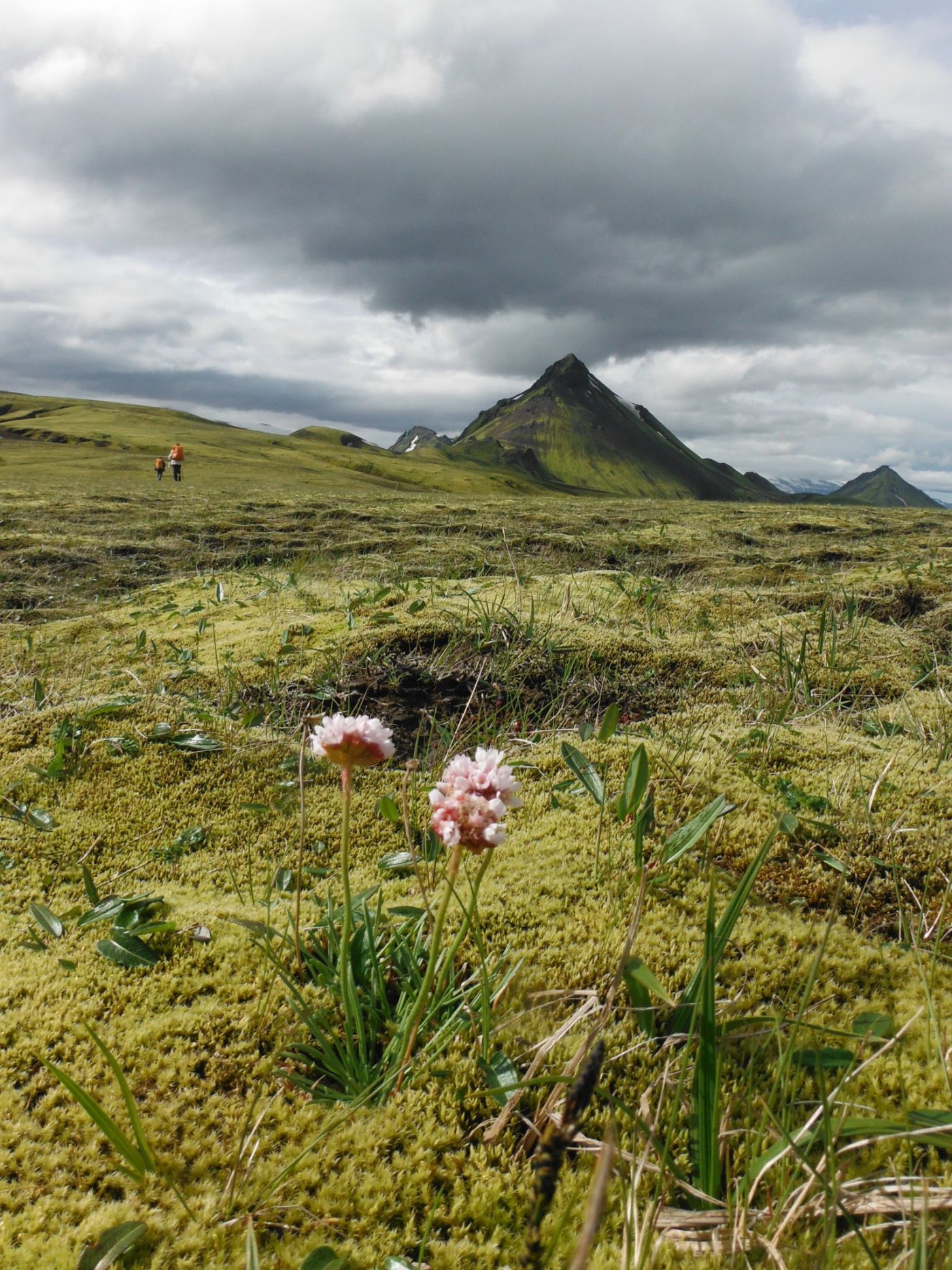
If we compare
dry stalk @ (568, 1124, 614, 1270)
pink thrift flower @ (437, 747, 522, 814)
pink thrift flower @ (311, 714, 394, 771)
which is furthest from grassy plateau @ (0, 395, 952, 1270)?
pink thrift flower @ (437, 747, 522, 814)

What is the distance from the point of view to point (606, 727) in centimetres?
344

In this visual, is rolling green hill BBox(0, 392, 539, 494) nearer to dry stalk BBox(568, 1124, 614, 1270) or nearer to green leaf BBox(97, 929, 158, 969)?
green leaf BBox(97, 929, 158, 969)

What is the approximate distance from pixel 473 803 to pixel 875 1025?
4.10 ft

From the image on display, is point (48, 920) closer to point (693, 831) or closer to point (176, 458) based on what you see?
point (693, 831)

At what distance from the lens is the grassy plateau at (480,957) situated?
165cm

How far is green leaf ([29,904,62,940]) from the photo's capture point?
2582mm

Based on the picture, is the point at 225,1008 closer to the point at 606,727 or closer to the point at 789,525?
the point at 606,727

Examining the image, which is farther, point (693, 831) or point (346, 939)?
point (693, 831)

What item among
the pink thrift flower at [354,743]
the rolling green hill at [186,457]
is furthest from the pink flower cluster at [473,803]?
the rolling green hill at [186,457]

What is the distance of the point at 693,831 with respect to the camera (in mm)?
2637

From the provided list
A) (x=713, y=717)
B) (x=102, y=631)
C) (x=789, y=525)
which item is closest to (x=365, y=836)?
(x=713, y=717)

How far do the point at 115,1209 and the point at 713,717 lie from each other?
4051mm

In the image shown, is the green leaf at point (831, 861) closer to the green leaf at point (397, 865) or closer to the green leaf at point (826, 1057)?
the green leaf at point (826, 1057)

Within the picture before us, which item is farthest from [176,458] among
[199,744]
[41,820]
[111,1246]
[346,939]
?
[111,1246]
